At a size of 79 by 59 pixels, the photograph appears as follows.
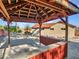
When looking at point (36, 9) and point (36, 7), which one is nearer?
point (36, 7)

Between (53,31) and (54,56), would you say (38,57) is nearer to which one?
(54,56)

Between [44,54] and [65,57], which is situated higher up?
[44,54]

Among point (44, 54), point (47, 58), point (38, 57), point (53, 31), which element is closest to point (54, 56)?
point (47, 58)

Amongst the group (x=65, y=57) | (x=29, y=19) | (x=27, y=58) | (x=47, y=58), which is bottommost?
(x=65, y=57)

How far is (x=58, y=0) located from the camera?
15.1 ft

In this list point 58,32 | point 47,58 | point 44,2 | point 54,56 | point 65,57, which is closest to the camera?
point 44,2

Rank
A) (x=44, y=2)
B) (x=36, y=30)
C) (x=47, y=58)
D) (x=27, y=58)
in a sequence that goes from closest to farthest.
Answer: (x=27, y=58) < (x=44, y=2) < (x=47, y=58) < (x=36, y=30)

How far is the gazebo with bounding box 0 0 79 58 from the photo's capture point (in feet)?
15.7

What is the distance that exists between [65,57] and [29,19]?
17.6 ft

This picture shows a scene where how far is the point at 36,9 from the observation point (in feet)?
27.9

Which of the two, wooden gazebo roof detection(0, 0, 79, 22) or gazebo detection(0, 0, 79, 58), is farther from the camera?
gazebo detection(0, 0, 79, 58)

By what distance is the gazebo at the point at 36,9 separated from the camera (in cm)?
477

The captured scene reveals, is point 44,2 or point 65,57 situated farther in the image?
point 65,57

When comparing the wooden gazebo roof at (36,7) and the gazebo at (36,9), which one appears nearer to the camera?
the wooden gazebo roof at (36,7)
